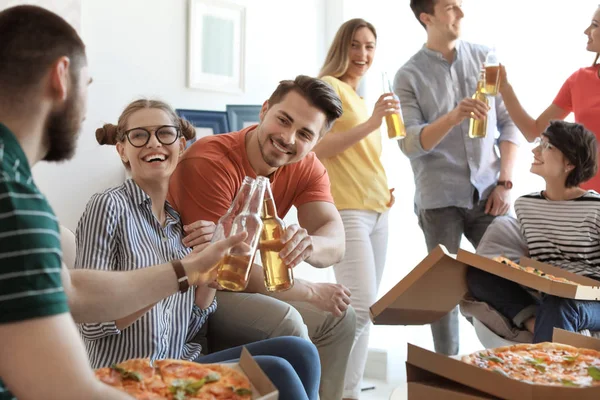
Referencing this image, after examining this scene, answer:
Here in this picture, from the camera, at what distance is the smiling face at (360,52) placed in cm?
311

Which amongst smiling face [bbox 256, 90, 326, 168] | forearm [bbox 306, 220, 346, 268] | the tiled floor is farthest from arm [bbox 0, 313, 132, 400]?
the tiled floor

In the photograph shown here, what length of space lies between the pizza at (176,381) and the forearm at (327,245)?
0.76 m

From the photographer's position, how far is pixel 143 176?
183 cm

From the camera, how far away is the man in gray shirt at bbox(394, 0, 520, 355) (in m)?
3.04

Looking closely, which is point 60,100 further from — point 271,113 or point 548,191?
point 548,191

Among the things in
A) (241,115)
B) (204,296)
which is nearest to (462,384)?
(204,296)

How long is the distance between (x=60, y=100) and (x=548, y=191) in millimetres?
2271

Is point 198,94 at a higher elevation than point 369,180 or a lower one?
higher

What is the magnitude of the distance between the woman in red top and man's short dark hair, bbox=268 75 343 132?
1123 millimetres

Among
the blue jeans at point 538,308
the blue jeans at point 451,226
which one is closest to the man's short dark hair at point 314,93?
the blue jeans at point 538,308

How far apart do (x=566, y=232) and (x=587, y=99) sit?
62cm

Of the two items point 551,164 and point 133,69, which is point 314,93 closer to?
point 551,164

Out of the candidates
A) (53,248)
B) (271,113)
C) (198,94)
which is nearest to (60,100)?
(53,248)

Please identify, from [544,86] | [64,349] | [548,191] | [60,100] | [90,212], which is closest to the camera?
[64,349]
